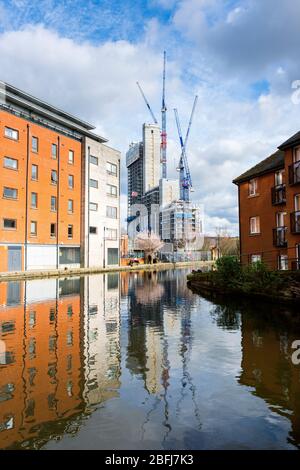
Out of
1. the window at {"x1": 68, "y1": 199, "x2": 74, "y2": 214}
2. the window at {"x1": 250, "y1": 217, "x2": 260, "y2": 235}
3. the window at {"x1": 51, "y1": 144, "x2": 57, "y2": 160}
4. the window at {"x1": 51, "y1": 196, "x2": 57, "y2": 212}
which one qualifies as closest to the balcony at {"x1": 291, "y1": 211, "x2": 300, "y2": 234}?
the window at {"x1": 250, "y1": 217, "x2": 260, "y2": 235}

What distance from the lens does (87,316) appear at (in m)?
14.3

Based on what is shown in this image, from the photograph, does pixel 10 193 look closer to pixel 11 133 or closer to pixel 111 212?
pixel 11 133

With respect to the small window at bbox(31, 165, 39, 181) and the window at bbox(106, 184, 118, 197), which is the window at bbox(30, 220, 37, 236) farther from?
the window at bbox(106, 184, 118, 197)

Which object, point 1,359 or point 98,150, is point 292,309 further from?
point 98,150

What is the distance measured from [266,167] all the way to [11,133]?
29559mm

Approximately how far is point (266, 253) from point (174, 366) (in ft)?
65.1

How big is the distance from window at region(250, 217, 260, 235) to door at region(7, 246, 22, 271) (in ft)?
86.9

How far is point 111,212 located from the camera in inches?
2279

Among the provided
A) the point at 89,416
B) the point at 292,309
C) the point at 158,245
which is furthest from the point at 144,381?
the point at 158,245

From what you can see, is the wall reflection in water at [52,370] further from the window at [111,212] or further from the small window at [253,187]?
the window at [111,212]

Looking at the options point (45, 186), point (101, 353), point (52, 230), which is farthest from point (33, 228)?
point (101, 353)

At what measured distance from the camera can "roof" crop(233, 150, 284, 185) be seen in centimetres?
2513

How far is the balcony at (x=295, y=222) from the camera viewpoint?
21.3 meters

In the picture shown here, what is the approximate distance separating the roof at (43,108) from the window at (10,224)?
1472 cm
